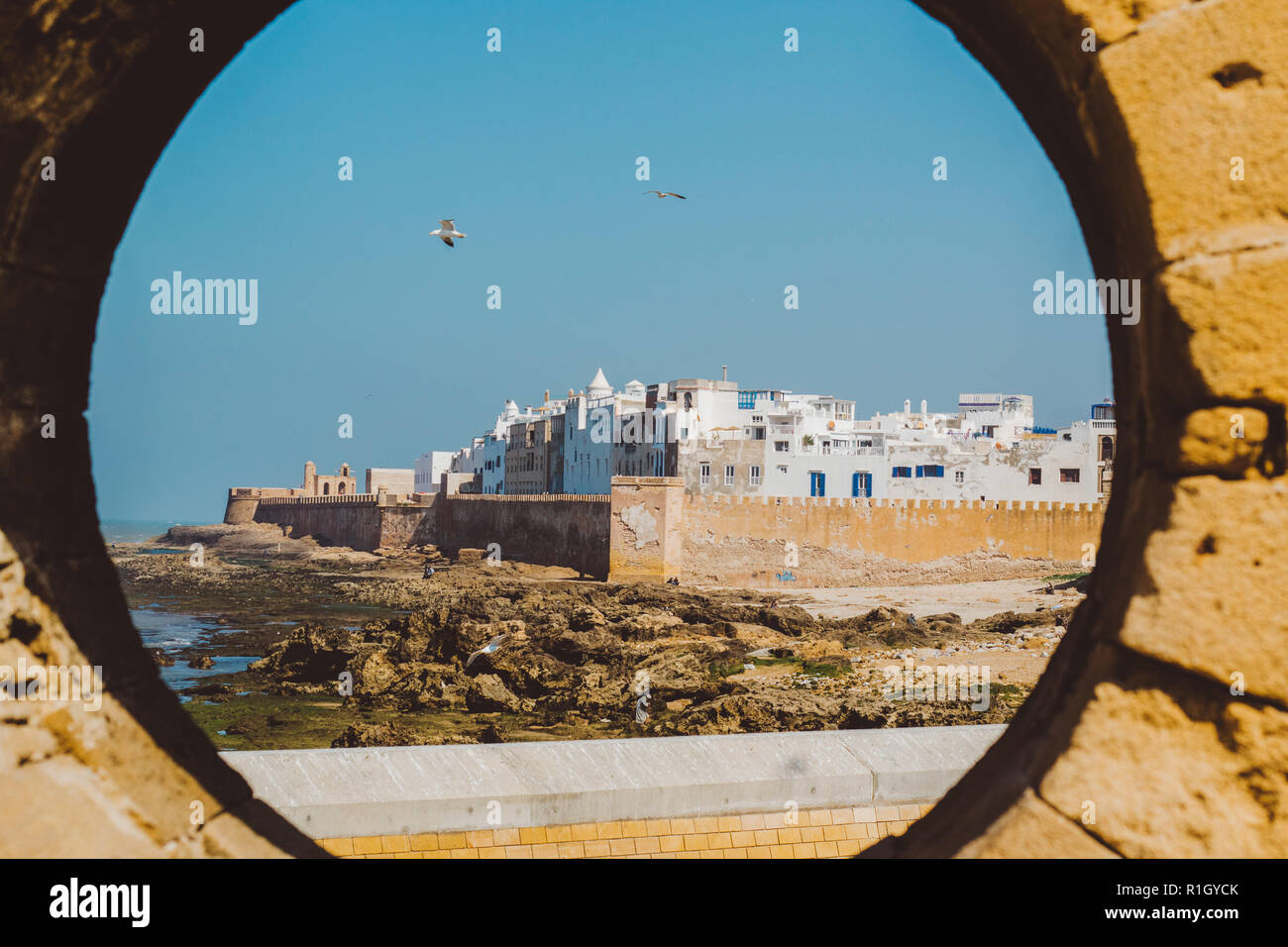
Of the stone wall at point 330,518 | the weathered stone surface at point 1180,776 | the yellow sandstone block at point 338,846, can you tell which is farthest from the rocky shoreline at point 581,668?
the stone wall at point 330,518

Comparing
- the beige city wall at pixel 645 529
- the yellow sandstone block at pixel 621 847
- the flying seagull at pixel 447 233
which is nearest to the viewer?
the yellow sandstone block at pixel 621 847

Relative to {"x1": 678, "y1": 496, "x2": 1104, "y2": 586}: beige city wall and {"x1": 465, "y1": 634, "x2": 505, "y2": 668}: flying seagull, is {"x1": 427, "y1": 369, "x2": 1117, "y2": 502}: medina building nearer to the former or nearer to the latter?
{"x1": 678, "y1": 496, "x2": 1104, "y2": 586}: beige city wall

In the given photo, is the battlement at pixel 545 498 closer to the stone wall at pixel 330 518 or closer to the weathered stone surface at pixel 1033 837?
the stone wall at pixel 330 518

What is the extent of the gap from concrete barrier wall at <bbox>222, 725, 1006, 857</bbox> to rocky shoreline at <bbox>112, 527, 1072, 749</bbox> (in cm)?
612

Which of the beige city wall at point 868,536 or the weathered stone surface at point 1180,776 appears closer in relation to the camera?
the weathered stone surface at point 1180,776

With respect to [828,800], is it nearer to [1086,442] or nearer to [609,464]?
[1086,442]

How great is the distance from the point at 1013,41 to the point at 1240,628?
80 cm

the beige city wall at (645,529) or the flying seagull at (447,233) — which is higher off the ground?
the flying seagull at (447,233)

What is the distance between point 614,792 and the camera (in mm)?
3236

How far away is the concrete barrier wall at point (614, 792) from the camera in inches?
119

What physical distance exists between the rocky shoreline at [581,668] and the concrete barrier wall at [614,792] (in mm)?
6125

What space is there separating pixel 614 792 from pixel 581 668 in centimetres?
1369

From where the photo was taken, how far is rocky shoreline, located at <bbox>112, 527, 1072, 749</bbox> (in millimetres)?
11984
